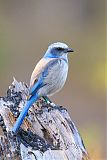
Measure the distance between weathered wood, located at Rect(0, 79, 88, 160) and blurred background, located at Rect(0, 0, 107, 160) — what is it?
10.9ft

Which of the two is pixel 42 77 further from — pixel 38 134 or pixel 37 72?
pixel 38 134

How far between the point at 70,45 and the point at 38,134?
805 cm

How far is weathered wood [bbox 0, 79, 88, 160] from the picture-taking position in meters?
6.40

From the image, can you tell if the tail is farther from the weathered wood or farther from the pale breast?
the pale breast

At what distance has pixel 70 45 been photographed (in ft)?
48.5

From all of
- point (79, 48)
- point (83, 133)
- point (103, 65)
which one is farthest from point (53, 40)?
point (83, 133)

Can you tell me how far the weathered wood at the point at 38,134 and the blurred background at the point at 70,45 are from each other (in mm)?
3320

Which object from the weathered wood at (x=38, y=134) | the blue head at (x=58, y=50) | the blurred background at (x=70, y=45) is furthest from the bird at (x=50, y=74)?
the blurred background at (x=70, y=45)

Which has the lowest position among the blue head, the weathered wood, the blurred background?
the weathered wood

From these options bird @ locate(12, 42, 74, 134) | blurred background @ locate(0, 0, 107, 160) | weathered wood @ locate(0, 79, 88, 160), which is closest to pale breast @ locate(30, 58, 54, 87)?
bird @ locate(12, 42, 74, 134)

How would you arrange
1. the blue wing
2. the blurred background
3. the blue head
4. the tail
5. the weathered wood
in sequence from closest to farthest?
the weathered wood → the tail → the blue wing → the blue head → the blurred background

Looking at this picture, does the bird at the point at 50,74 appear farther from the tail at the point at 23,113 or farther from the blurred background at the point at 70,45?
the blurred background at the point at 70,45

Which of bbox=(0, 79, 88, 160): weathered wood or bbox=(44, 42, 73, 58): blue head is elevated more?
bbox=(44, 42, 73, 58): blue head

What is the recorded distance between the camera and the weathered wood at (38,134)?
6.40m
